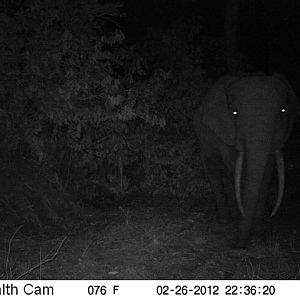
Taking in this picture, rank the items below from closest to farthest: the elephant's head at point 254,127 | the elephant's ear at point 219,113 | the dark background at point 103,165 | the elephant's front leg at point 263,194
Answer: the dark background at point 103,165 < the elephant's head at point 254,127 < the elephant's front leg at point 263,194 < the elephant's ear at point 219,113

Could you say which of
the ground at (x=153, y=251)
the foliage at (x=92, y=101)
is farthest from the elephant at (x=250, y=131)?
the foliage at (x=92, y=101)

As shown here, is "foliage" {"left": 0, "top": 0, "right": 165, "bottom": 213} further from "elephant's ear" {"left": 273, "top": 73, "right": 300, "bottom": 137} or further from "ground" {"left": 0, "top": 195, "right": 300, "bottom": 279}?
"elephant's ear" {"left": 273, "top": 73, "right": 300, "bottom": 137}

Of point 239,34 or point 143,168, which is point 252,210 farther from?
point 239,34

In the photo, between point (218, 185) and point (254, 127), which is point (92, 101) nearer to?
point (218, 185)

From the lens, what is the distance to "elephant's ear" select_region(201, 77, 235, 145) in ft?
24.7

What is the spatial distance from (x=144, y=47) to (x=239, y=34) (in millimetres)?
7838

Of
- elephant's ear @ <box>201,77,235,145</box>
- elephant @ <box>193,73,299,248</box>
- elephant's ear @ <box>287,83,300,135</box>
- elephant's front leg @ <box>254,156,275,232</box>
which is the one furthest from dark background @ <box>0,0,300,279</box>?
elephant's ear @ <box>287,83,300,135</box>

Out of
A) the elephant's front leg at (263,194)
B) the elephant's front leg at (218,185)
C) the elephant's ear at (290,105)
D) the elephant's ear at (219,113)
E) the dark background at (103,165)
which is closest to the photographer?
the dark background at (103,165)

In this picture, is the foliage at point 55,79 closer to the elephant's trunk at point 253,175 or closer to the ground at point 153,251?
the ground at point 153,251

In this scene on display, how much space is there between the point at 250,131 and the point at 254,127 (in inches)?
2.3

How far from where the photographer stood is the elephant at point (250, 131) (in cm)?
681

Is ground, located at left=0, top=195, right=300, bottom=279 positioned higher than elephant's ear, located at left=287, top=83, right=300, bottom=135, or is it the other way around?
Answer: elephant's ear, located at left=287, top=83, right=300, bottom=135

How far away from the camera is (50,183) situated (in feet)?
28.2
